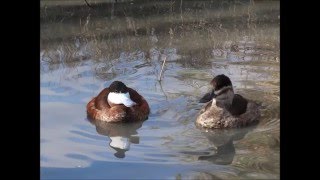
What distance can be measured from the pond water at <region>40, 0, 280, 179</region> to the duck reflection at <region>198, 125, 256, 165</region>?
10mm

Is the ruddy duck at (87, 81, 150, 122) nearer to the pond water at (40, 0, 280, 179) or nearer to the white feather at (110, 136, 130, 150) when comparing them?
the pond water at (40, 0, 280, 179)

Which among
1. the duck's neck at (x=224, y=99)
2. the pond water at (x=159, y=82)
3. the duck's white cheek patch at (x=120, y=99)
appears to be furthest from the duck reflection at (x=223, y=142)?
the duck's white cheek patch at (x=120, y=99)

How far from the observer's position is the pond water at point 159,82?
5883 mm

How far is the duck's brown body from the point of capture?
715 centimetres

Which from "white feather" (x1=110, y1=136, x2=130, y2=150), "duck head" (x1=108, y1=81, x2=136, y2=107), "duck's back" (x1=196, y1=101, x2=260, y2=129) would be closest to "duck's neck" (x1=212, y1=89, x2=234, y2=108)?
"duck's back" (x1=196, y1=101, x2=260, y2=129)

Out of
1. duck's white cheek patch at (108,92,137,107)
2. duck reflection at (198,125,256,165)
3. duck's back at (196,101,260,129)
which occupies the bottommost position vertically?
duck reflection at (198,125,256,165)

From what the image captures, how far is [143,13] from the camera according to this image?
13.0m

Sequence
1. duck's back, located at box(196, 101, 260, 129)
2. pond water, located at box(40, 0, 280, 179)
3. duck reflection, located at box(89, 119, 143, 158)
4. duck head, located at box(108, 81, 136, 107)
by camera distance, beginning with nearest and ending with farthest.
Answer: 1. pond water, located at box(40, 0, 280, 179)
2. duck reflection, located at box(89, 119, 143, 158)
3. duck's back, located at box(196, 101, 260, 129)
4. duck head, located at box(108, 81, 136, 107)

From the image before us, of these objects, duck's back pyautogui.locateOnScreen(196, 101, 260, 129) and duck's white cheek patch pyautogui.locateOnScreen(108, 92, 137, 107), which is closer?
duck's back pyautogui.locateOnScreen(196, 101, 260, 129)

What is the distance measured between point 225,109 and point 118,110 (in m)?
1.17
